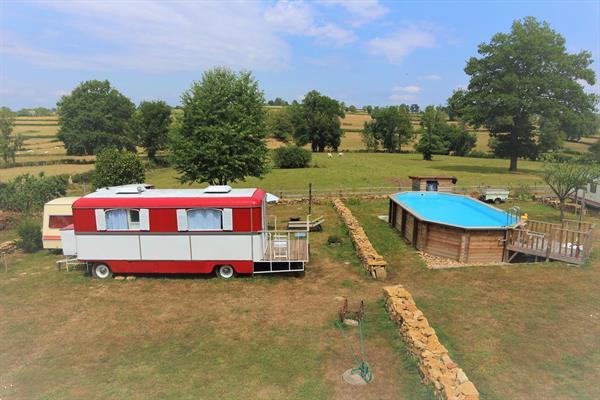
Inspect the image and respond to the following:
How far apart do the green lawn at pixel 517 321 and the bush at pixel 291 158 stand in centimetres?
4080

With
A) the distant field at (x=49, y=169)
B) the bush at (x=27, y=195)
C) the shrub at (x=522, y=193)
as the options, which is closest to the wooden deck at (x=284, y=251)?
the bush at (x=27, y=195)

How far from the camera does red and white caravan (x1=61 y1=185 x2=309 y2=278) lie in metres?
14.4

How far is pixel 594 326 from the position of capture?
1063 cm

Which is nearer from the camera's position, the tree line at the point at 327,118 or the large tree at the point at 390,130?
the tree line at the point at 327,118

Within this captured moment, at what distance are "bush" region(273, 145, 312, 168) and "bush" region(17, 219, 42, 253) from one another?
40.3 m

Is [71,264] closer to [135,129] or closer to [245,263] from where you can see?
[245,263]

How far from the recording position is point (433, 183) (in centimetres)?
2969

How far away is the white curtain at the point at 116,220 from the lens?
1448 cm

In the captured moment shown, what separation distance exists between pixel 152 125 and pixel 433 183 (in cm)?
5133

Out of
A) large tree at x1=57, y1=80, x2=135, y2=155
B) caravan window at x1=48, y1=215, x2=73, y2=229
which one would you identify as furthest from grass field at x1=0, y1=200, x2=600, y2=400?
large tree at x1=57, y1=80, x2=135, y2=155

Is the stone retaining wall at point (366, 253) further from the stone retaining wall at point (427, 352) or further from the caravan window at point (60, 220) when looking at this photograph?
the caravan window at point (60, 220)

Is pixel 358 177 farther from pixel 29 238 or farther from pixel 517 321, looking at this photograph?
pixel 517 321

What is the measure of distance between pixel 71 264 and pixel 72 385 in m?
9.46

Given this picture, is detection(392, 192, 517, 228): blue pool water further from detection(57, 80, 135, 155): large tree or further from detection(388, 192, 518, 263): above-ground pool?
detection(57, 80, 135, 155): large tree
